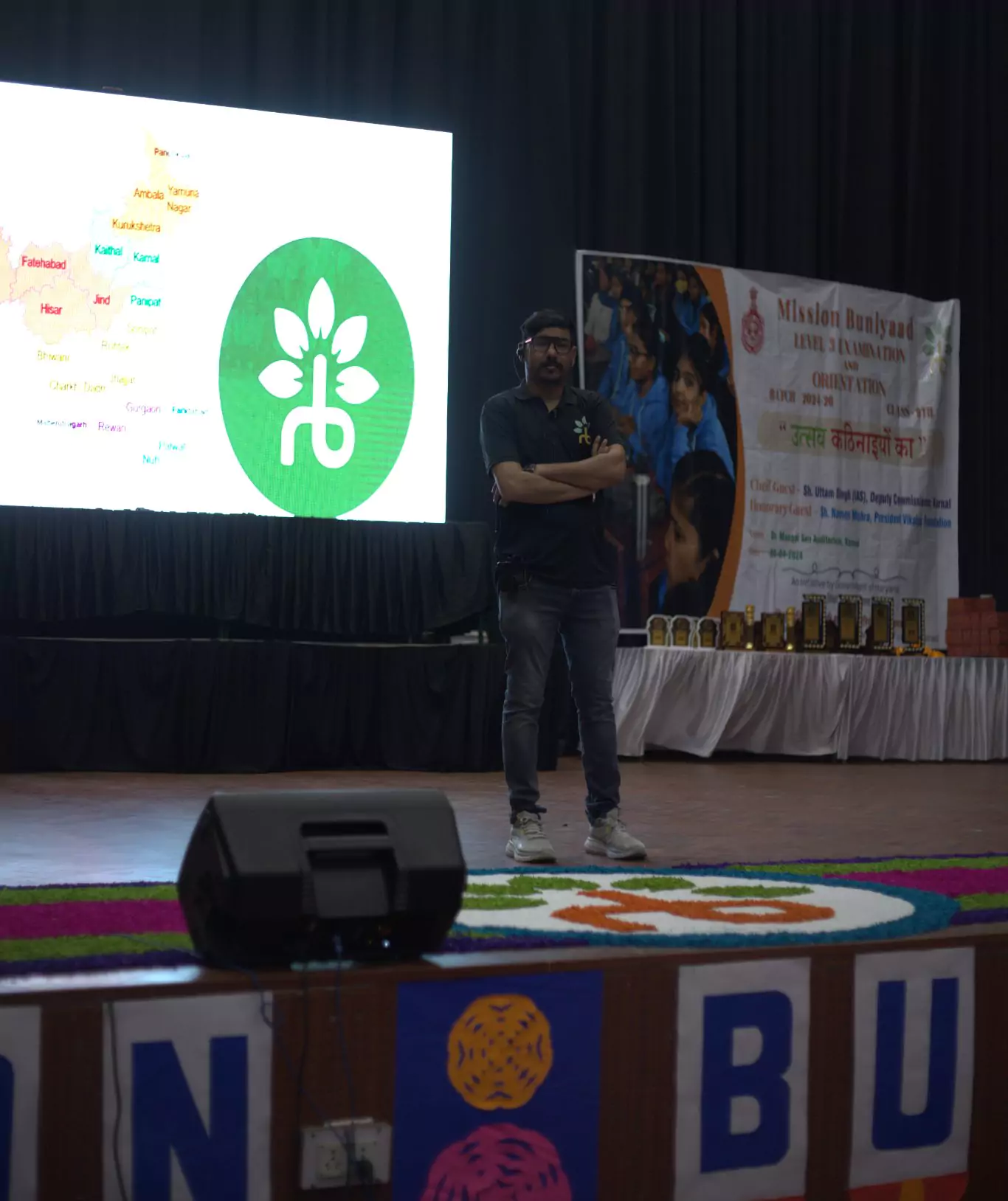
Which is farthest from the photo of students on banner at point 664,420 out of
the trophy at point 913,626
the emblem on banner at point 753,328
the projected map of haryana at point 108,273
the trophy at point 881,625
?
the projected map of haryana at point 108,273

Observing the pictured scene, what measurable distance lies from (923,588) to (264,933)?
19.6ft

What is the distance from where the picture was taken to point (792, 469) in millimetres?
6688

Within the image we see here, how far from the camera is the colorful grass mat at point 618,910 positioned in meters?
1.66

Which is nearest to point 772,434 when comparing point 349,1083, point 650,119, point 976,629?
point 976,629

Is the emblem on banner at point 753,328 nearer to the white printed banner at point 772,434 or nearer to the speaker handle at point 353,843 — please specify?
the white printed banner at point 772,434

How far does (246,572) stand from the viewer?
5.13 meters

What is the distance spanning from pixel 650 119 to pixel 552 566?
15.3 ft

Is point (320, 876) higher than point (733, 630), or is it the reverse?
point (733, 630)

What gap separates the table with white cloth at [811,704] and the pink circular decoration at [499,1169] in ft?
13.8

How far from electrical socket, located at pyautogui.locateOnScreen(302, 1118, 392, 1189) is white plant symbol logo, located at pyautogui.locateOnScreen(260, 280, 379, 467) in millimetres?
4011

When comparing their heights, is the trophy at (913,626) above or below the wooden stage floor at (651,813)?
above

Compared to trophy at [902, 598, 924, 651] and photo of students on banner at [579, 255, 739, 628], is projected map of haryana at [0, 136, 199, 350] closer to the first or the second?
photo of students on banner at [579, 255, 739, 628]

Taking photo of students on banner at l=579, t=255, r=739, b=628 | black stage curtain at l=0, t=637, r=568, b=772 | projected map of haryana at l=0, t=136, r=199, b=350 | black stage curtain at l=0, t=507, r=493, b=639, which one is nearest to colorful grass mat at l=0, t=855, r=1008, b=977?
black stage curtain at l=0, t=637, r=568, b=772

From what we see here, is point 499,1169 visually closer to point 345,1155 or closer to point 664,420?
point 345,1155
